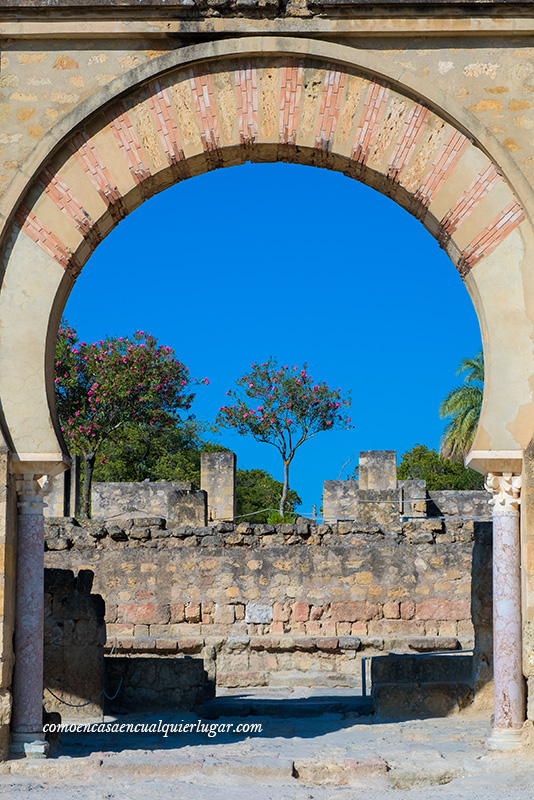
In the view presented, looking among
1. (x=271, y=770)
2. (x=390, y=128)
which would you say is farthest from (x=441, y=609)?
(x=390, y=128)

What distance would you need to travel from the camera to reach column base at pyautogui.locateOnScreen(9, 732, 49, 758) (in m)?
6.23

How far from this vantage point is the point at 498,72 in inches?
266

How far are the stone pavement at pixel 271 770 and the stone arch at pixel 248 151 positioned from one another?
2597 millimetres

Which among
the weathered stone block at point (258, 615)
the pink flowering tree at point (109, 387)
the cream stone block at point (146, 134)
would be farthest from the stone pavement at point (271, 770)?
the pink flowering tree at point (109, 387)

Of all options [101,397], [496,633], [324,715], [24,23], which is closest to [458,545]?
[324,715]

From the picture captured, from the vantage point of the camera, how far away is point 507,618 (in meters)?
6.38

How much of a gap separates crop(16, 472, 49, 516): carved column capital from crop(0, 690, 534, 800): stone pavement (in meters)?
1.65

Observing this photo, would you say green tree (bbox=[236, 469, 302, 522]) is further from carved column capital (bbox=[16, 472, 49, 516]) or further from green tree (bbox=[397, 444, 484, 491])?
carved column capital (bbox=[16, 472, 49, 516])

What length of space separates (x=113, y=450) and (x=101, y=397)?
8.74 feet

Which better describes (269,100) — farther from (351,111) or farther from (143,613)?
(143,613)

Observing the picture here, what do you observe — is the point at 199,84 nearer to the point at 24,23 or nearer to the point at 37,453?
the point at 24,23

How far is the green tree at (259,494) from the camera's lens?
110 ft

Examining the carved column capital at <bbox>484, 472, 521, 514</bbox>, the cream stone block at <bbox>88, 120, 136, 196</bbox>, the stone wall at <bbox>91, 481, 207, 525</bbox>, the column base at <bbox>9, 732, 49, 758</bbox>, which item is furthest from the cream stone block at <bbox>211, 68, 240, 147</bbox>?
the stone wall at <bbox>91, 481, 207, 525</bbox>

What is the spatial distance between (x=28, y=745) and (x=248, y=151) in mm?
4427
